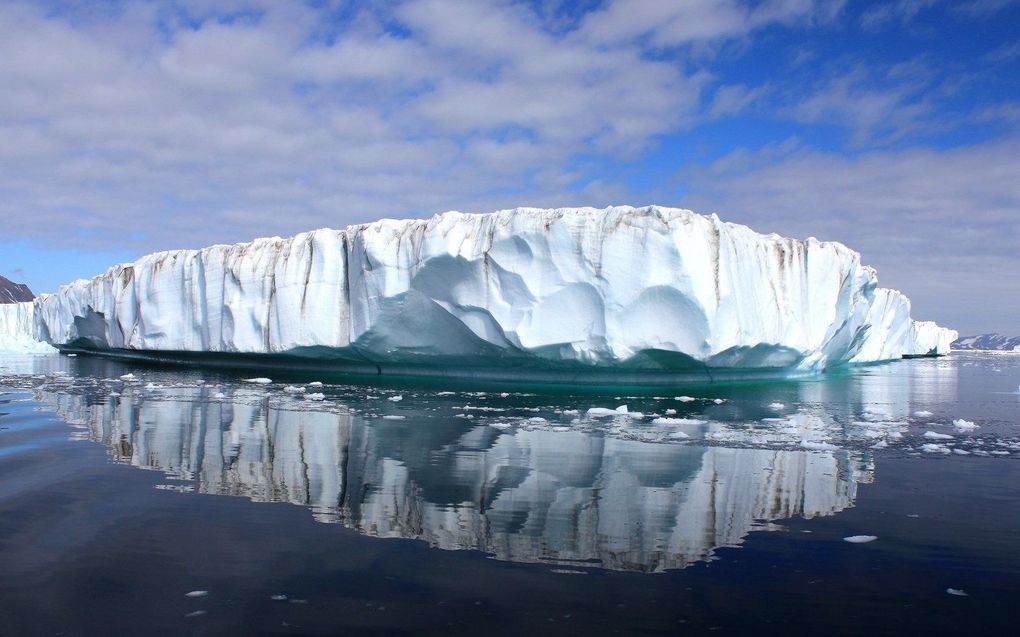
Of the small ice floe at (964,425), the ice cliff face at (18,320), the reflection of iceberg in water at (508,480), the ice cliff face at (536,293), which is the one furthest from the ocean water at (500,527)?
the ice cliff face at (18,320)

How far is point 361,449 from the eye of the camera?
7.37 meters

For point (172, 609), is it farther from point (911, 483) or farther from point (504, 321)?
point (504, 321)

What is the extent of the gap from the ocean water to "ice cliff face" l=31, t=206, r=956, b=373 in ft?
15.4

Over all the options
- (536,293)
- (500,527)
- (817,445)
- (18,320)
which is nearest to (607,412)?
(817,445)

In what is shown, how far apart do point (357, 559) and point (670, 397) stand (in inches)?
416

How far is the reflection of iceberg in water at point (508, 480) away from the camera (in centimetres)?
443

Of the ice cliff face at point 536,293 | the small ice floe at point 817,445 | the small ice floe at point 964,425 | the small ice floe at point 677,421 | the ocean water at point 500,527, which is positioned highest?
the ice cliff face at point 536,293

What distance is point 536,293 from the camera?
1453cm

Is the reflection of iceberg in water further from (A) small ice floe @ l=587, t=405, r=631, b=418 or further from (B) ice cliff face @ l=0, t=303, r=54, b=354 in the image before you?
(B) ice cliff face @ l=0, t=303, r=54, b=354

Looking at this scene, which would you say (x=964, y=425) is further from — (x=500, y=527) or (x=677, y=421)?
(x=500, y=527)

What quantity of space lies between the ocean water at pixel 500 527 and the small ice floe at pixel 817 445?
4cm

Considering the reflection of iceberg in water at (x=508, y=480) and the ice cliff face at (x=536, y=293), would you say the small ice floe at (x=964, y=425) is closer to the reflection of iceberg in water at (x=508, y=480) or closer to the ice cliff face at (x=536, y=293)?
the reflection of iceberg in water at (x=508, y=480)

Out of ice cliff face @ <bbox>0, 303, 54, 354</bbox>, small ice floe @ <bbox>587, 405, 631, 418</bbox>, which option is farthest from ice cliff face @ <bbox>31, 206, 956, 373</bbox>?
ice cliff face @ <bbox>0, 303, 54, 354</bbox>

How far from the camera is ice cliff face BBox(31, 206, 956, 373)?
14.1 m
